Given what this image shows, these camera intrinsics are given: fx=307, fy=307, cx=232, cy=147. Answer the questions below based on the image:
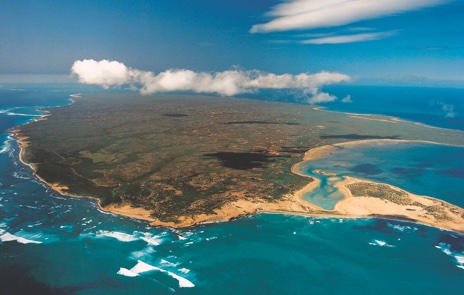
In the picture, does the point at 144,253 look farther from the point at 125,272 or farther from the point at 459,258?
the point at 459,258

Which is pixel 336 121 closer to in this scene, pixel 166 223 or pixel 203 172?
pixel 203 172

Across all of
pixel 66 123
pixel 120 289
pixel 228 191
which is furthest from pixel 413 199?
pixel 66 123

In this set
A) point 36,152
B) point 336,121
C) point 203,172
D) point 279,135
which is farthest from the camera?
point 336,121

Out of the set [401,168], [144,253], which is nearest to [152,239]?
[144,253]

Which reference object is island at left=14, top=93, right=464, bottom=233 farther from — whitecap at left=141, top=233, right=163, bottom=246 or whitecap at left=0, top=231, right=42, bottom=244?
whitecap at left=0, top=231, right=42, bottom=244

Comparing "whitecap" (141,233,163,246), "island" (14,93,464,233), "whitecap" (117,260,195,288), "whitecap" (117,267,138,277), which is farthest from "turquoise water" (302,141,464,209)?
"whitecap" (117,267,138,277)

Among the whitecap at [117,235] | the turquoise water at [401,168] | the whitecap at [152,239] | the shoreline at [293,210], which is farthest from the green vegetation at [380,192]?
the whitecap at [117,235]

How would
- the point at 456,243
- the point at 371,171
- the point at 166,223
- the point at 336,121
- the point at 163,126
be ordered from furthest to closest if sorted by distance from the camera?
the point at 336,121
the point at 163,126
the point at 371,171
the point at 166,223
the point at 456,243
